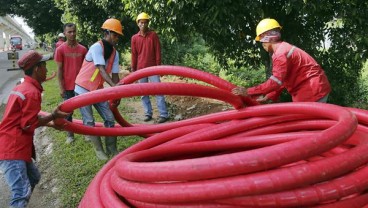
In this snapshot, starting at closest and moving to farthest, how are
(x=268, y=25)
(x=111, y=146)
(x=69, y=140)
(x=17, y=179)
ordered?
(x=17, y=179) → (x=268, y=25) → (x=111, y=146) → (x=69, y=140)

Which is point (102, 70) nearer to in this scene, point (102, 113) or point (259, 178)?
point (102, 113)

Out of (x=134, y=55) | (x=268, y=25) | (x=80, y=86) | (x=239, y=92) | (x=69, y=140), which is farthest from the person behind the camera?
(x=134, y=55)

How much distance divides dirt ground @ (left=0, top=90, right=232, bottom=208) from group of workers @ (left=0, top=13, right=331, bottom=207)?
0.58 meters

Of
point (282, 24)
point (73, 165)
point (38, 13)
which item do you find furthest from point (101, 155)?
point (38, 13)

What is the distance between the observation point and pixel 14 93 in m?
3.19

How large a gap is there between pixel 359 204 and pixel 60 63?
4297 mm

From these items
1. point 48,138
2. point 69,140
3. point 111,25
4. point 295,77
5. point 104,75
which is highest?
point 111,25

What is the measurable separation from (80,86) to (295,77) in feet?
8.55

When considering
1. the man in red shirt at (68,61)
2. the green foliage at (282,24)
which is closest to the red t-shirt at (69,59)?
the man in red shirt at (68,61)

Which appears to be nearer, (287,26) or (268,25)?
(268,25)

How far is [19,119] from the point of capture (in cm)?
324

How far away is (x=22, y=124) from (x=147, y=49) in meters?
3.71

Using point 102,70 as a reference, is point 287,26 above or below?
above

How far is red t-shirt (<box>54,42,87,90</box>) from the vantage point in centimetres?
530
